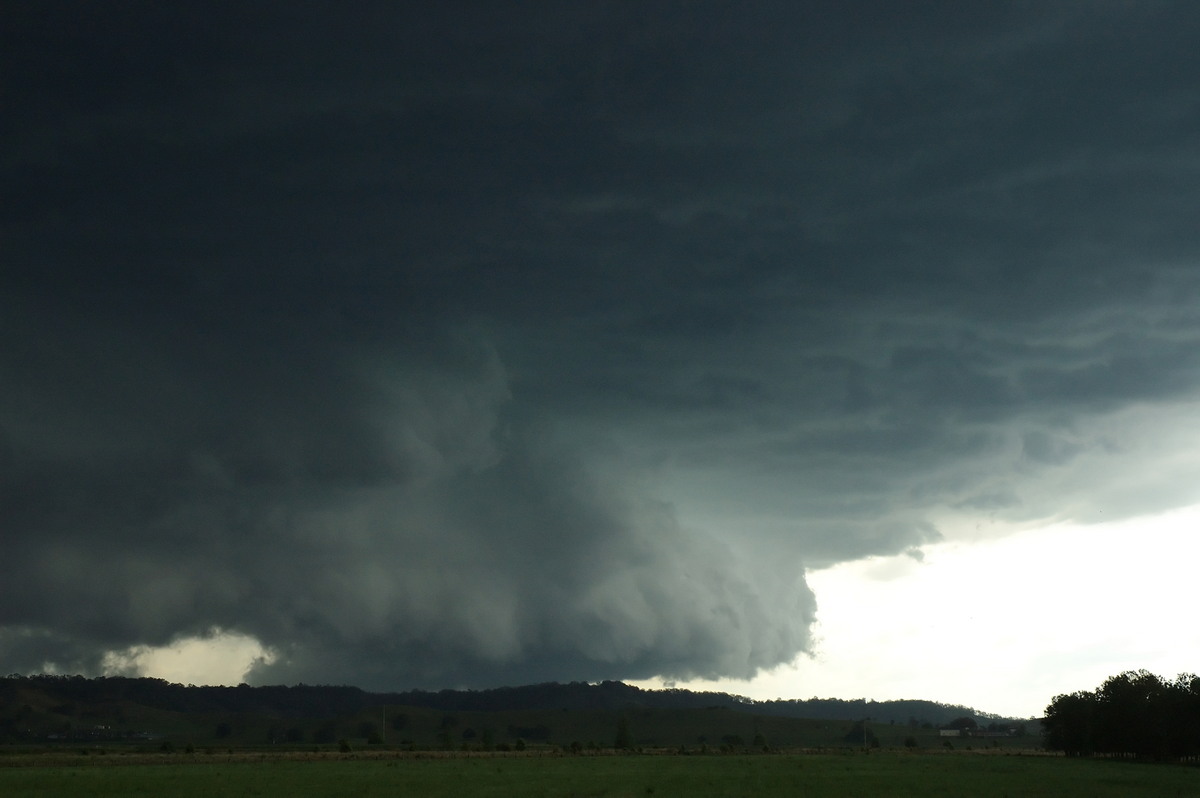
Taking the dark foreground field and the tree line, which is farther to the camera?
the tree line

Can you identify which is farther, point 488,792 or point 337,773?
point 337,773

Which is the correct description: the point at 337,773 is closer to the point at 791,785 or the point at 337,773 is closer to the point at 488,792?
the point at 488,792

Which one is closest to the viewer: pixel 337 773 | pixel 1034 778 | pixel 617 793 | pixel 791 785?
pixel 617 793

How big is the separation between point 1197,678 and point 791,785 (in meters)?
113

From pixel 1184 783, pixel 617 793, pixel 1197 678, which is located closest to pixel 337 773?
pixel 617 793

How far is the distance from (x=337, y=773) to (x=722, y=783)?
49.7 metres

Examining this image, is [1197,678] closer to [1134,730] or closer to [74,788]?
[1134,730]

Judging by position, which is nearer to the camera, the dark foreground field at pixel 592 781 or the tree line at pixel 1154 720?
the dark foreground field at pixel 592 781

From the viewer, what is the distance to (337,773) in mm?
125188

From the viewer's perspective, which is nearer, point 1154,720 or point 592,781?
point 592,781

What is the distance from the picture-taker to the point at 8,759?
177 metres

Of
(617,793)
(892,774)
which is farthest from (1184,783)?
(617,793)

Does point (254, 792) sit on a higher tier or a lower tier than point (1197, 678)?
lower

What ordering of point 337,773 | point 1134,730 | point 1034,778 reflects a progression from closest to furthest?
point 1034,778 < point 337,773 < point 1134,730
